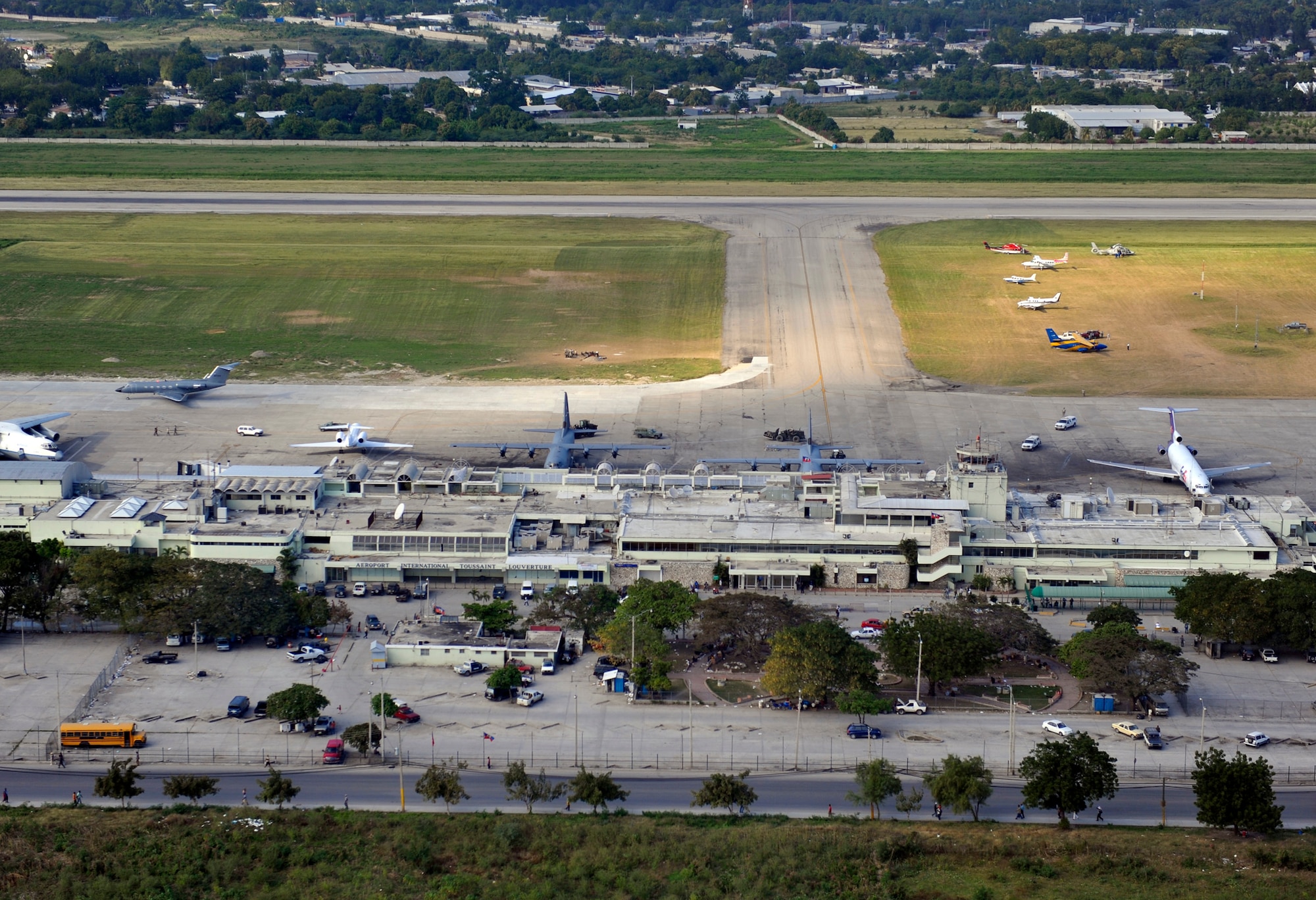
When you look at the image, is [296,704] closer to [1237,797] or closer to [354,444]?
[1237,797]

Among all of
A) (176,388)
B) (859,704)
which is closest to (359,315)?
(176,388)

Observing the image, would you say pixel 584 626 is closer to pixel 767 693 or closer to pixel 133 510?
pixel 767 693

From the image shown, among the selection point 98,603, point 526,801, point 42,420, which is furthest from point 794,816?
point 42,420

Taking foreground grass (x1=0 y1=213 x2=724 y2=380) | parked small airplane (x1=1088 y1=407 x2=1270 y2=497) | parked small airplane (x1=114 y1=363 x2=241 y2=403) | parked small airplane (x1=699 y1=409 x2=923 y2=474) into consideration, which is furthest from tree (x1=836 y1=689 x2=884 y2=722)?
parked small airplane (x1=114 y1=363 x2=241 y2=403)

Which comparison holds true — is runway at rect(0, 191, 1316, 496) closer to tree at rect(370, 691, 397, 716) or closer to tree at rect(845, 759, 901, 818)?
tree at rect(370, 691, 397, 716)

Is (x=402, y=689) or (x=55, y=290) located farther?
(x=55, y=290)

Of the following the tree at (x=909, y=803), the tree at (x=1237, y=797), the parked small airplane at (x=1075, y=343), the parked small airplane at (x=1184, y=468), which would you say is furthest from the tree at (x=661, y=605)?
the parked small airplane at (x=1075, y=343)

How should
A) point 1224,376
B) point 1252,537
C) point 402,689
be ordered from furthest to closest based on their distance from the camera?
point 1224,376 → point 1252,537 → point 402,689

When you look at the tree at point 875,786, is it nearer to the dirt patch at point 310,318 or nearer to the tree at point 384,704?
the tree at point 384,704
